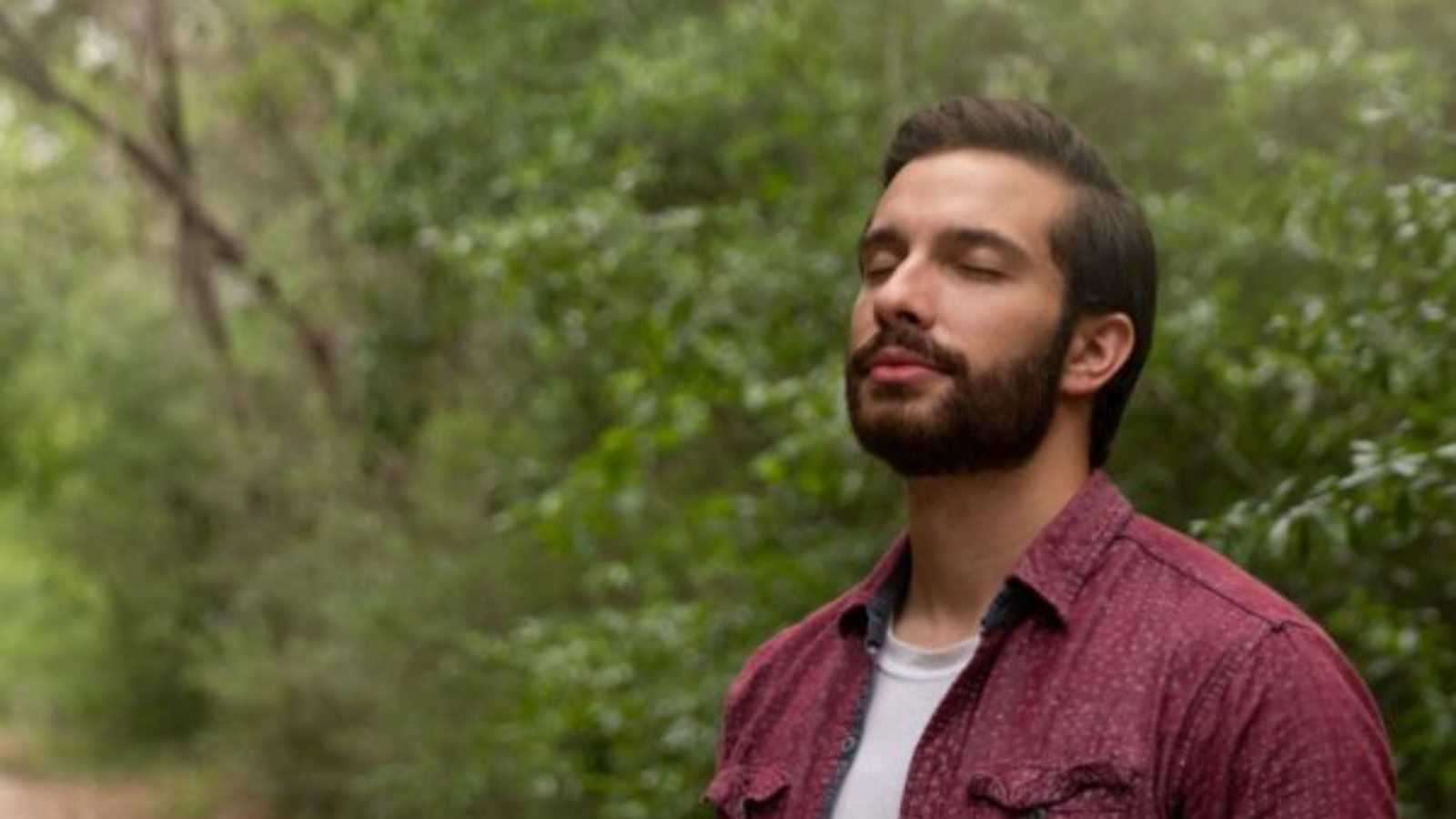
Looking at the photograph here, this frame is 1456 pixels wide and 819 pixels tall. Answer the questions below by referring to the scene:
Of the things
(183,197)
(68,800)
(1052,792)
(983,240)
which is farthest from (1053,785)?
(68,800)

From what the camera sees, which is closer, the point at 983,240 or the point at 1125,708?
the point at 1125,708

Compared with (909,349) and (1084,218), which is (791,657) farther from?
(1084,218)

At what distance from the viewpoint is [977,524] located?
2443mm

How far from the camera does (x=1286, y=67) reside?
20.9 feet

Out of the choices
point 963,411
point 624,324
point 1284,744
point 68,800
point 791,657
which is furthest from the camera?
point 68,800

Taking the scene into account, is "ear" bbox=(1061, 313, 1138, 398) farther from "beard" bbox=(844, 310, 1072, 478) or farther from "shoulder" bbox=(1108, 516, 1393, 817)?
"shoulder" bbox=(1108, 516, 1393, 817)

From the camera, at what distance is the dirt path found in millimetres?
22047

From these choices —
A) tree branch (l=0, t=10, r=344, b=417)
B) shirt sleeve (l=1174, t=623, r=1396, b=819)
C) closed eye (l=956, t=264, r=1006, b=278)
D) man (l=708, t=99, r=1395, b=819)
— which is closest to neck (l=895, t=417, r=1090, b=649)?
man (l=708, t=99, r=1395, b=819)

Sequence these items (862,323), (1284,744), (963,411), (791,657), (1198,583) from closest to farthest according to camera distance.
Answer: (1284,744)
(1198,583)
(963,411)
(862,323)
(791,657)

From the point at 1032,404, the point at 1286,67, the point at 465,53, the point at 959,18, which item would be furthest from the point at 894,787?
the point at 465,53

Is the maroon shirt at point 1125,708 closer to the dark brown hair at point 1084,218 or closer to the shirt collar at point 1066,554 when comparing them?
the shirt collar at point 1066,554

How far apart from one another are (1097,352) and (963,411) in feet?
0.70

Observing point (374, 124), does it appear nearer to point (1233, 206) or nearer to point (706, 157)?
point (706, 157)

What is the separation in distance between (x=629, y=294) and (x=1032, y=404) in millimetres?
5214
